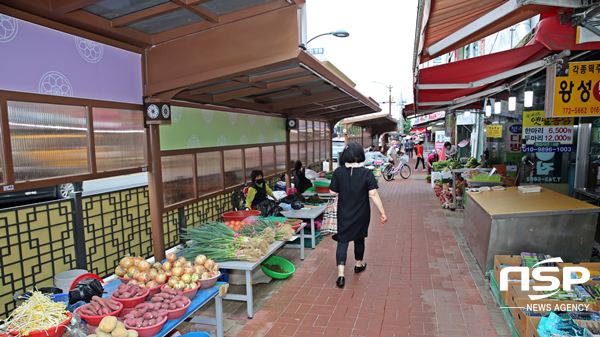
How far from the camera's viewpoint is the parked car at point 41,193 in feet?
10.1

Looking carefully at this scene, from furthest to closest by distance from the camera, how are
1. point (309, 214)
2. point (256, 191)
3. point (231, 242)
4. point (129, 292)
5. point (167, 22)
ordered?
1. point (256, 191)
2. point (309, 214)
3. point (231, 242)
4. point (167, 22)
5. point (129, 292)

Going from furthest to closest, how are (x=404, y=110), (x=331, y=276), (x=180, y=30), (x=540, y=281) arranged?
(x=404, y=110), (x=331, y=276), (x=180, y=30), (x=540, y=281)

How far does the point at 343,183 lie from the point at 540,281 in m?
2.54

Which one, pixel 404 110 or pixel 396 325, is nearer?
pixel 396 325

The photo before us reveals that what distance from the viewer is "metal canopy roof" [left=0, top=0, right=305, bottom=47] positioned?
3156 mm

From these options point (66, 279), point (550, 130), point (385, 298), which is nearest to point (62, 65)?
point (66, 279)

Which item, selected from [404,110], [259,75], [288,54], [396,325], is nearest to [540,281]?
[396,325]

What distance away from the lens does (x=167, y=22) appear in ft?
13.6

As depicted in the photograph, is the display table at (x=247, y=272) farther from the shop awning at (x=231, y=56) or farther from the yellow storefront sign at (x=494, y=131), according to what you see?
the yellow storefront sign at (x=494, y=131)

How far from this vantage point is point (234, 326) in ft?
13.1

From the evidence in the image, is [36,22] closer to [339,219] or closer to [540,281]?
[339,219]

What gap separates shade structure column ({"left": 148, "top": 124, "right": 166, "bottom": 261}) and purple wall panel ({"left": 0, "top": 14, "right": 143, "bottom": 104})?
1.92ft

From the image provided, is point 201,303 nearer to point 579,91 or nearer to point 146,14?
point 146,14

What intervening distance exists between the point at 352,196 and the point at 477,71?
3.29 metres
